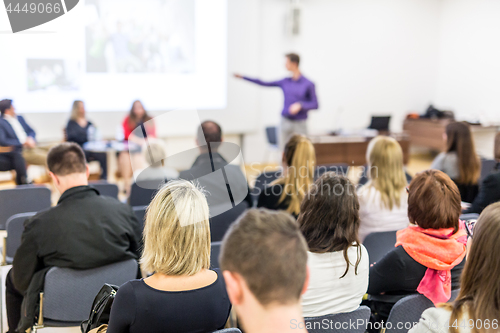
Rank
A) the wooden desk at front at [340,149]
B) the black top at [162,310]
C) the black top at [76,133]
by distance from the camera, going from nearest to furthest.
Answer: the black top at [162,310], the black top at [76,133], the wooden desk at front at [340,149]

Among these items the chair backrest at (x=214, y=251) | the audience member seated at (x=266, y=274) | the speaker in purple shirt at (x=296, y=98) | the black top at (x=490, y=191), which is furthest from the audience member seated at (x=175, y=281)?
the speaker in purple shirt at (x=296, y=98)

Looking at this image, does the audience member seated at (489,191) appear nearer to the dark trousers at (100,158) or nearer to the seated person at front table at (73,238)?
the seated person at front table at (73,238)

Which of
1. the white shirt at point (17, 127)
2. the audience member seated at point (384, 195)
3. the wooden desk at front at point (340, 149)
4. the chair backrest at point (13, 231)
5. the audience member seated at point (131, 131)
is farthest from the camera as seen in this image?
the wooden desk at front at point (340, 149)

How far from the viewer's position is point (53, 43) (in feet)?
18.6

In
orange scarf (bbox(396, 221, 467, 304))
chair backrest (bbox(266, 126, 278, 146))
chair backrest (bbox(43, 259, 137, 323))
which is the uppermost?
chair backrest (bbox(266, 126, 278, 146))

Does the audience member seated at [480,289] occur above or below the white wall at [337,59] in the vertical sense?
below

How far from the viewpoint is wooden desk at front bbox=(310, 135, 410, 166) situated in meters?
6.52

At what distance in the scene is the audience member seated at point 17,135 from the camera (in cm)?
489

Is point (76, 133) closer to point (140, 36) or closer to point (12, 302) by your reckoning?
point (140, 36)

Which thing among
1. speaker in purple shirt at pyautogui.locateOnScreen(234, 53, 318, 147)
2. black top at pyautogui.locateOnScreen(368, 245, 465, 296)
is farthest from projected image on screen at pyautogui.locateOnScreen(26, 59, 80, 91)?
black top at pyautogui.locateOnScreen(368, 245, 465, 296)

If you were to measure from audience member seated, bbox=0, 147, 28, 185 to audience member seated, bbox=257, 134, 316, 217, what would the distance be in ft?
11.6

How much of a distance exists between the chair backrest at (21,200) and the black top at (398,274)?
2310mm

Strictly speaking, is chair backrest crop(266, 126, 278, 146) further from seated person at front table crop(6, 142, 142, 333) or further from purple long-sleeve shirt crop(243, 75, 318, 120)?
seated person at front table crop(6, 142, 142, 333)

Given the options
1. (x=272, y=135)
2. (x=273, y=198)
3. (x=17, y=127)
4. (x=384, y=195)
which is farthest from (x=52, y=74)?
(x=384, y=195)
